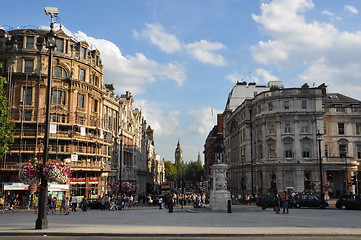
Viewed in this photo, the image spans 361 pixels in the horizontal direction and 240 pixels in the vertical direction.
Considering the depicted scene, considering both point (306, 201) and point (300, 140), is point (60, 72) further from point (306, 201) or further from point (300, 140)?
point (300, 140)

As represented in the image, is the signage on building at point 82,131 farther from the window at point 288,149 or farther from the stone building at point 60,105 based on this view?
the window at point 288,149

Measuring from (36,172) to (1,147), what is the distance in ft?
61.4

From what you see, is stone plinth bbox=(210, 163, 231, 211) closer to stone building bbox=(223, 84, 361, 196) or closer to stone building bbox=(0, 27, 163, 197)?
stone building bbox=(0, 27, 163, 197)

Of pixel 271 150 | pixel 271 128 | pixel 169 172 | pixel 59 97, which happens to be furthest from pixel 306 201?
pixel 169 172

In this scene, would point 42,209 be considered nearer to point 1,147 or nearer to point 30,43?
point 1,147

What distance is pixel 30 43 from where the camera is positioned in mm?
42969

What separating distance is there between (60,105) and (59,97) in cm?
112

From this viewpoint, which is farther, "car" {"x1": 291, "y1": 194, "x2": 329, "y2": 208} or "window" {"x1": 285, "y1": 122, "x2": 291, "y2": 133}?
"window" {"x1": 285, "y1": 122, "x2": 291, "y2": 133}

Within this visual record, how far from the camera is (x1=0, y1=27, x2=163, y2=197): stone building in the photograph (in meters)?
41.0

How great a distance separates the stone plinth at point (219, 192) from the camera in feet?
93.7

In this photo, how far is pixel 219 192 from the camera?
93.8 ft

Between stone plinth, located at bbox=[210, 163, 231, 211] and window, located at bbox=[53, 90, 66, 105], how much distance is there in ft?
80.6

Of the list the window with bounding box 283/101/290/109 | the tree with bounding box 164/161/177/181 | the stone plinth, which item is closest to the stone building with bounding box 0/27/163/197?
the stone plinth

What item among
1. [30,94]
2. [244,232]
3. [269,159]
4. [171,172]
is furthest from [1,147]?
[171,172]
